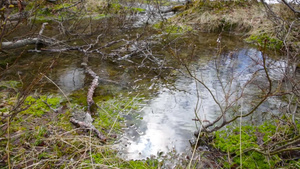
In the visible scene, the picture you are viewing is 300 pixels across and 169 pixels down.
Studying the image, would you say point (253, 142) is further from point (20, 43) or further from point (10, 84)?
point (20, 43)

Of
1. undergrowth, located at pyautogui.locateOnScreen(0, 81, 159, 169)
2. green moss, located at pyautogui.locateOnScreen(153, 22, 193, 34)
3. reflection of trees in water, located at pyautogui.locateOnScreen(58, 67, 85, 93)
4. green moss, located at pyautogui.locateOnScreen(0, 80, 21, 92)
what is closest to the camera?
undergrowth, located at pyautogui.locateOnScreen(0, 81, 159, 169)

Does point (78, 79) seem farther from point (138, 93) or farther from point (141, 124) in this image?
point (141, 124)

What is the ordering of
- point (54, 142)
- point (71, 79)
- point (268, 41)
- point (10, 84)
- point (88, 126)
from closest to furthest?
point (54, 142)
point (88, 126)
point (10, 84)
point (71, 79)
point (268, 41)

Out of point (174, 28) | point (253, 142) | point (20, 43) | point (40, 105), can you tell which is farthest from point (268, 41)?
point (20, 43)

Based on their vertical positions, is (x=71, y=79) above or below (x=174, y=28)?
below

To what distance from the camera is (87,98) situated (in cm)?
381

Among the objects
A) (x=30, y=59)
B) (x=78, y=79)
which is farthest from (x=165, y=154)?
(x=30, y=59)

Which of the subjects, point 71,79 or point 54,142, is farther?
point 71,79

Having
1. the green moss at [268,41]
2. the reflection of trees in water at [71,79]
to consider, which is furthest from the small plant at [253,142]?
the green moss at [268,41]

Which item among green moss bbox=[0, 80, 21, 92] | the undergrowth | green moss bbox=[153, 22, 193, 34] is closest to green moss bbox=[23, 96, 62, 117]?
the undergrowth

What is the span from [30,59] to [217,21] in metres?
6.35

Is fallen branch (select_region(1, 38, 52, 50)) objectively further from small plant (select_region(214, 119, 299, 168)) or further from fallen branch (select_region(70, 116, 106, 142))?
small plant (select_region(214, 119, 299, 168))

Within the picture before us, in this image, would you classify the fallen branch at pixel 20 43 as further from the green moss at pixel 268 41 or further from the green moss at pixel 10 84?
the green moss at pixel 268 41

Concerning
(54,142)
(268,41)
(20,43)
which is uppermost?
(268,41)
